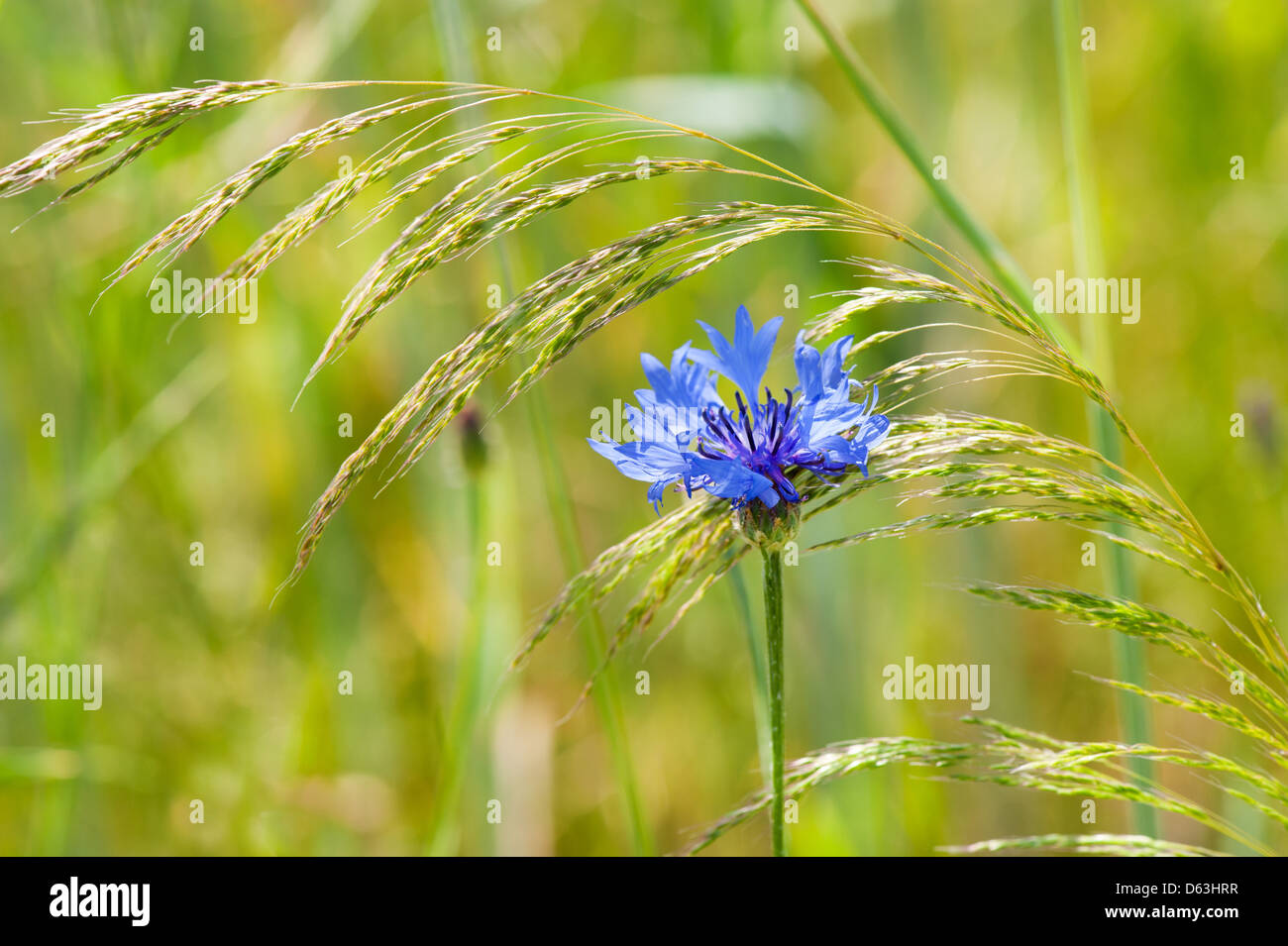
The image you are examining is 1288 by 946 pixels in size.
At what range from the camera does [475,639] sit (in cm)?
164

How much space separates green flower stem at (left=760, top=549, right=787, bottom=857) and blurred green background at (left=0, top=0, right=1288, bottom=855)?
2.92ft

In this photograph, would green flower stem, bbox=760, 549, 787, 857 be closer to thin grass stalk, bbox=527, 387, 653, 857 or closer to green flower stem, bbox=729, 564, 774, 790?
green flower stem, bbox=729, 564, 774, 790

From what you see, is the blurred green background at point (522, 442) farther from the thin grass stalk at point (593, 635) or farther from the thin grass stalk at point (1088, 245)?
the thin grass stalk at point (1088, 245)

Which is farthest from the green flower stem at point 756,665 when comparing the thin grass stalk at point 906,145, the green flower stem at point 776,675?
the thin grass stalk at point 906,145

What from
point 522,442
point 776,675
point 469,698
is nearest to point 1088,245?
point 776,675

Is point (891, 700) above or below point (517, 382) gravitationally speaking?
below

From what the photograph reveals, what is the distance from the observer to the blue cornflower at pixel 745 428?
798 mm

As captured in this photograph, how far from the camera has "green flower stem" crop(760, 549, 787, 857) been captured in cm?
80

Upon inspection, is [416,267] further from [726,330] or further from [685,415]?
[726,330]

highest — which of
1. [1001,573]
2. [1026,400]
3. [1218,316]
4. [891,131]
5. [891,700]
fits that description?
[1218,316]

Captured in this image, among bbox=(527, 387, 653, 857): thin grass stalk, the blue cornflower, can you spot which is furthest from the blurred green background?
the blue cornflower

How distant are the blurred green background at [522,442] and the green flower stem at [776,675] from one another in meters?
0.89
